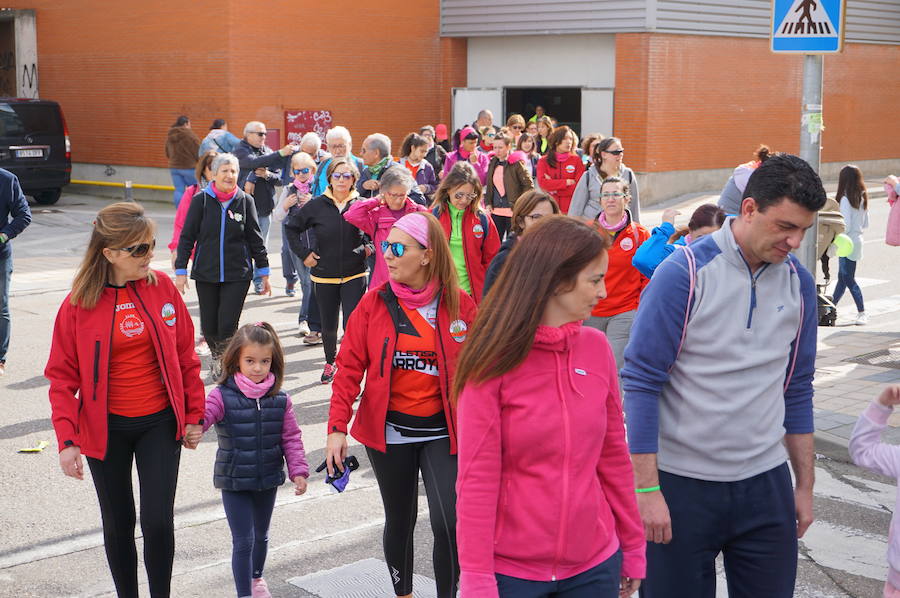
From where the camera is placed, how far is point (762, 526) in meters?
3.93

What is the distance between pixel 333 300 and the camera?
397 inches

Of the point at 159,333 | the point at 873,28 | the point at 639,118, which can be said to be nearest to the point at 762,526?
the point at 159,333

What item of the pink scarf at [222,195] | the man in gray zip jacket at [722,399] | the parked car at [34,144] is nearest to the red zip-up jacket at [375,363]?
the man in gray zip jacket at [722,399]

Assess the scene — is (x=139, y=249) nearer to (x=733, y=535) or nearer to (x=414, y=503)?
(x=414, y=503)

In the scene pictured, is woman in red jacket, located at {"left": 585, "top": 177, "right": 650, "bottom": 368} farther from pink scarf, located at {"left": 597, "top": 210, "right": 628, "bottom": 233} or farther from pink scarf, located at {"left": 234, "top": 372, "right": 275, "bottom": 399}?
pink scarf, located at {"left": 234, "top": 372, "right": 275, "bottom": 399}

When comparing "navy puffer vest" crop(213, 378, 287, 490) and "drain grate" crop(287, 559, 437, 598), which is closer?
"navy puffer vest" crop(213, 378, 287, 490)

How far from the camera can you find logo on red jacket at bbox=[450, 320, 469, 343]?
16.8 feet

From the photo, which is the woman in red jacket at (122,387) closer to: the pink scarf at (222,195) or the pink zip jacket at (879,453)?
the pink zip jacket at (879,453)

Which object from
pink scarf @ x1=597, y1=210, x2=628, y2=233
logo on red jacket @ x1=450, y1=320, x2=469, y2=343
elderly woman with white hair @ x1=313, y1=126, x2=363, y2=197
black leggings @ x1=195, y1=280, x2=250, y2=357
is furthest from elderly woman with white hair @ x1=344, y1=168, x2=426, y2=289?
logo on red jacket @ x1=450, y1=320, x2=469, y2=343

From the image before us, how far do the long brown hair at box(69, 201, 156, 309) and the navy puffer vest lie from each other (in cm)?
88

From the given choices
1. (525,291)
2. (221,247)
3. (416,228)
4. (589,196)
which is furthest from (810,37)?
(525,291)

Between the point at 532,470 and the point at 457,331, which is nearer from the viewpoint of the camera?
the point at 532,470

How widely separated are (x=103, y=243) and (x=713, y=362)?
268 centimetres

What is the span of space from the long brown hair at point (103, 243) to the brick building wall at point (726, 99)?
21490 mm
